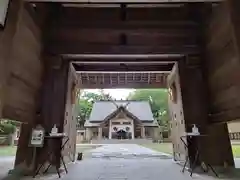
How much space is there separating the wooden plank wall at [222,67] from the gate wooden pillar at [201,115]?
15 cm

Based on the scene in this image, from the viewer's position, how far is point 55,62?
412 centimetres

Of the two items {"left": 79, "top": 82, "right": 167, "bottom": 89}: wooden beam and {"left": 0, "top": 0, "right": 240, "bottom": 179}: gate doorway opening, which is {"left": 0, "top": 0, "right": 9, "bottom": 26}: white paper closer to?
{"left": 0, "top": 0, "right": 240, "bottom": 179}: gate doorway opening

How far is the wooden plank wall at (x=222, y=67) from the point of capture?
119 inches

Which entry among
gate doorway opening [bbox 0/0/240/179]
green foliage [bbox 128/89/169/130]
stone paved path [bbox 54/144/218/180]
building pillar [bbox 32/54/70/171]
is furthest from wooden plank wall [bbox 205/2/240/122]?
green foliage [bbox 128/89/169/130]

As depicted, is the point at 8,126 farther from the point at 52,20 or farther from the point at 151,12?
the point at 151,12

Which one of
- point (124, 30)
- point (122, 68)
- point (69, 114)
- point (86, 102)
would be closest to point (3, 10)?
point (124, 30)

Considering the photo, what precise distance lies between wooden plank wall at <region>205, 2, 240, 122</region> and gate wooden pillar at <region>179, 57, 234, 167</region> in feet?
0.50

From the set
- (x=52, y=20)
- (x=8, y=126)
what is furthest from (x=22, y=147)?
(x=8, y=126)

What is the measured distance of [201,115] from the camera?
4035mm

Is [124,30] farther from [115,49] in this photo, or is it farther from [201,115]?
[201,115]

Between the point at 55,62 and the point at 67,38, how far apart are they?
549 millimetres

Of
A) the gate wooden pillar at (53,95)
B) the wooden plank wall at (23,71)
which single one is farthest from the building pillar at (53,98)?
the wooden plank wall at (23,71)

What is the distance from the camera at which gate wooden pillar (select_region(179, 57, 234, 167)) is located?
3.82 m

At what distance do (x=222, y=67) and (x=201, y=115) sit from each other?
1.05 meters
